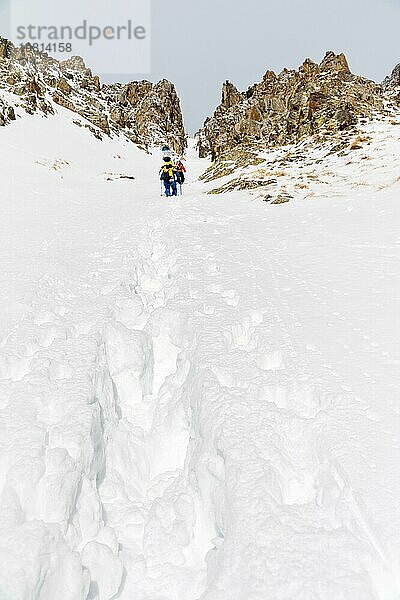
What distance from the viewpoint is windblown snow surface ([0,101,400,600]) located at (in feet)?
6.82

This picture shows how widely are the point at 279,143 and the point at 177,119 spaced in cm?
6406

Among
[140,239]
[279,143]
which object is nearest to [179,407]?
[140,239]

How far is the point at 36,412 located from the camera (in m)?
3.16

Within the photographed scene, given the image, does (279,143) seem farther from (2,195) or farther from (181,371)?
(181,371)

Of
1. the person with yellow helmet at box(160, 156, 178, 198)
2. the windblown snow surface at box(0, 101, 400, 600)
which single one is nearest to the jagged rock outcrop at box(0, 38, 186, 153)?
the person with yellow helmet at box(160, 156, 178, 198)

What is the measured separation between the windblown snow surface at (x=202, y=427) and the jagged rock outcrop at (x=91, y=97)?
3202cm

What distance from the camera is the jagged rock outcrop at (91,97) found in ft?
137

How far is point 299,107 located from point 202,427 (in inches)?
1315

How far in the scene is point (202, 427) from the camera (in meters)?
3.13

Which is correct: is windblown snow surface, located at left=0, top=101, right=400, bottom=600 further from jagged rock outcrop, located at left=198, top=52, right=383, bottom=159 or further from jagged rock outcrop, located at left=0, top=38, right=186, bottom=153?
jagged rock outcrop, located at left=0, top=38, right=186, bottom=153

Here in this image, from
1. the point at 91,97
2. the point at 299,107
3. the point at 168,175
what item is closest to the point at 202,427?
the point at 168,175

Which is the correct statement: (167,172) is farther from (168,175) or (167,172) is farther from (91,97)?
(91,97)

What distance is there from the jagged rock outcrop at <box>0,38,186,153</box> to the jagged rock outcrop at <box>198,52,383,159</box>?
1552 centimetres

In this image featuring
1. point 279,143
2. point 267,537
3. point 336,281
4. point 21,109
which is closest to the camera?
point 267,537
